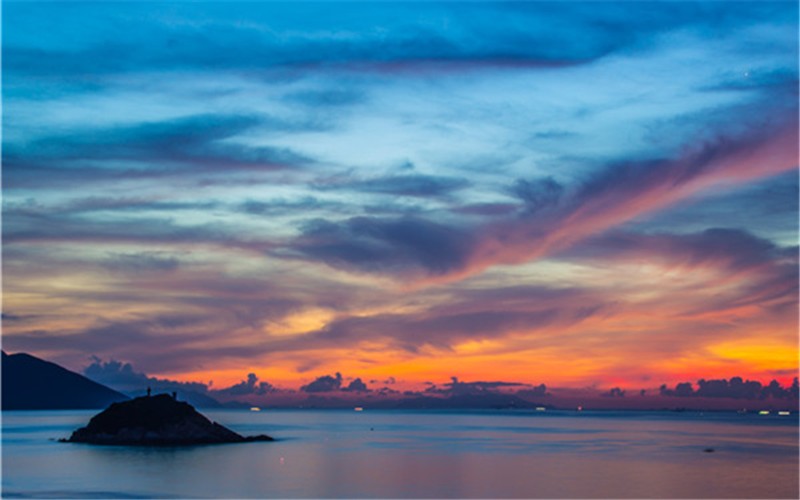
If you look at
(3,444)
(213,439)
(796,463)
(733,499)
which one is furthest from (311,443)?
(733,499)

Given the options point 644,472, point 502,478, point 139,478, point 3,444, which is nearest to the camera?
point 139,478

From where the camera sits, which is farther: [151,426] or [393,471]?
[151,426]

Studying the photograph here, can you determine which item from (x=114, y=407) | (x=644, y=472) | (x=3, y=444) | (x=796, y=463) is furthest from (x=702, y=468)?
(x=3, y=444)

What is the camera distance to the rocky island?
128 metres

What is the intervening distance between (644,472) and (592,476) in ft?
32.1

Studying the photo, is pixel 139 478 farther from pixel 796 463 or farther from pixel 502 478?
pixel 796 463

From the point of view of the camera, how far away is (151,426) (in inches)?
5044

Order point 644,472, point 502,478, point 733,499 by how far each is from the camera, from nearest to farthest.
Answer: point 733,499 → point 502,478 → point 644,472

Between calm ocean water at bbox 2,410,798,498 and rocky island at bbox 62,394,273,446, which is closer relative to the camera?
calm ocean water at bbox 2,410,798,498

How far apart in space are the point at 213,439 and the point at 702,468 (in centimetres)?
6844

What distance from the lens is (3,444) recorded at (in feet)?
467

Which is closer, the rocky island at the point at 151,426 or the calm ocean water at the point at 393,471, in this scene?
the calm ocean water at the point at 393,471

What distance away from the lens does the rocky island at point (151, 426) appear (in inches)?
5030

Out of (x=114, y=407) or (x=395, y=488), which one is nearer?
(x=395, y=488)
